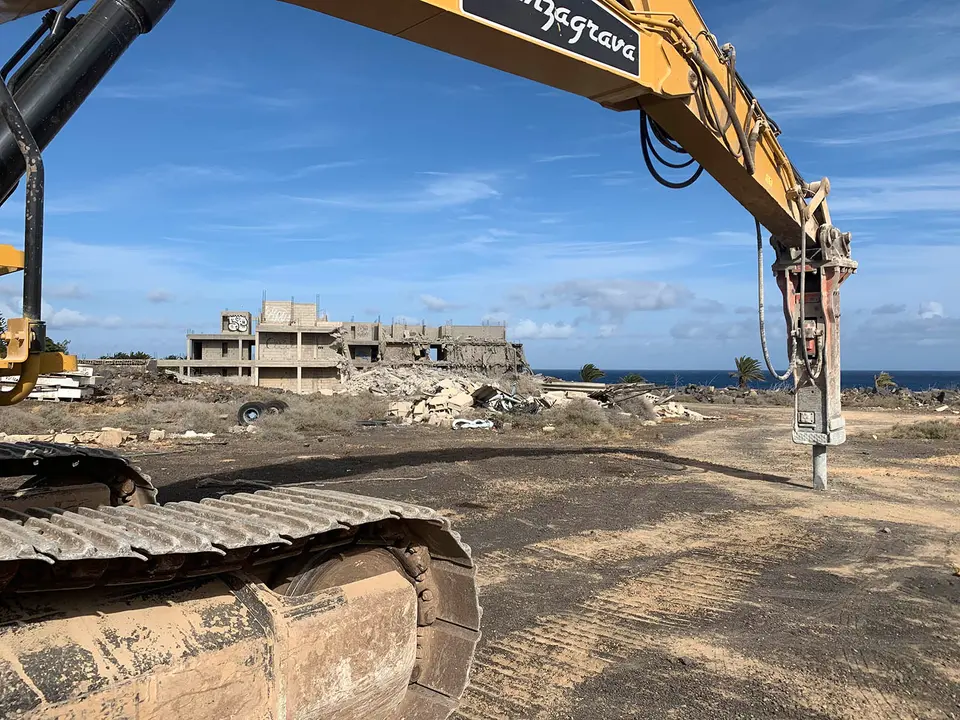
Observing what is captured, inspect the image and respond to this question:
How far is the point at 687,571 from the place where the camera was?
6.32 meters

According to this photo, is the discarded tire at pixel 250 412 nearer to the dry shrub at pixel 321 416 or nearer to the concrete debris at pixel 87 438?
the dry shrub at pixel 321 416

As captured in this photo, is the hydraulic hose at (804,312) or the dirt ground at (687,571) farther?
the hydraulic hose at (804,312)

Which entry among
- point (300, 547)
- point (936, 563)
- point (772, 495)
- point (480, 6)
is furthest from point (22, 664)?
point (772, 495)

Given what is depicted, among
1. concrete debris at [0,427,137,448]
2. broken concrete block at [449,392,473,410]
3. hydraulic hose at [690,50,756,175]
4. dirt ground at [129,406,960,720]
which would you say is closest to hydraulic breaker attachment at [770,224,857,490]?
dirt ground at [129,406,960,720]

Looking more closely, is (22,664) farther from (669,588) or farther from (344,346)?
(344,346)

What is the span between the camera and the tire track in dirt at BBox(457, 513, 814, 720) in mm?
4004

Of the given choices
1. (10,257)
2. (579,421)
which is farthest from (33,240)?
(579,421)

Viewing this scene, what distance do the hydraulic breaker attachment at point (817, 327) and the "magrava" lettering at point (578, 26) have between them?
17.0 feet

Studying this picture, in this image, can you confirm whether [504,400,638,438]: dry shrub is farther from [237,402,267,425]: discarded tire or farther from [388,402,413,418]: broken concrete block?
[237,402,267,425]: discarded tire

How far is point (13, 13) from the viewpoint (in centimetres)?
376

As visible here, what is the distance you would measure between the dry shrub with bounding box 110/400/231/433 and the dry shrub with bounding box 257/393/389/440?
1.27 metres

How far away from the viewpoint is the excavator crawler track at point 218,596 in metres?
2.28

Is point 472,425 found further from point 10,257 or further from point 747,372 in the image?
point 747,372

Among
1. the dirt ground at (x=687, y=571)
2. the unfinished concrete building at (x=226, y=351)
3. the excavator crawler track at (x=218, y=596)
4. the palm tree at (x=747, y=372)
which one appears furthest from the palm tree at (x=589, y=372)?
the excavator crawler track at (x=218, y=596)
